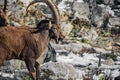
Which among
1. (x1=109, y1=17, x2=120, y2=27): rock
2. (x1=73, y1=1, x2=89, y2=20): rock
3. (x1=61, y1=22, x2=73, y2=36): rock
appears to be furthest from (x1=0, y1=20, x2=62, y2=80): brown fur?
(x1=109, y1=17, x2=120, y2=27): rock

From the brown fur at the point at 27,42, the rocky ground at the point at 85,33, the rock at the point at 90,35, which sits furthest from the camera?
the rock at the point at 90,35

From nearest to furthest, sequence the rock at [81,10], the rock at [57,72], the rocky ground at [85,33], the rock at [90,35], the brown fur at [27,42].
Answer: the brown fur at [27,42], the rock at [57,72], the rocky ground at [85,33], the rock at [90,35], the rock at [81,10]

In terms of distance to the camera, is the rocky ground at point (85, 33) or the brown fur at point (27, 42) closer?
the brown fur at point (27, 42)

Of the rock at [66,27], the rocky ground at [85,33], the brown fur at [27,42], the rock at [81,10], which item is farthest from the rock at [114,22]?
the brown fur at [27,42]

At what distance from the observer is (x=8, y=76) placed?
39.8 ft

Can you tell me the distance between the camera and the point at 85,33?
22172 millimetres

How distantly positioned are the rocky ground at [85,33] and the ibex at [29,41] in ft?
5.28

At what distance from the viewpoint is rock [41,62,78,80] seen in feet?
38.4

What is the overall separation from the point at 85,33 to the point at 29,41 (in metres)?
11.2

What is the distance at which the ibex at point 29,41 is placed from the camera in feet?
35.2

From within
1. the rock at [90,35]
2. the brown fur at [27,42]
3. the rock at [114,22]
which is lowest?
the rock at [90,35]

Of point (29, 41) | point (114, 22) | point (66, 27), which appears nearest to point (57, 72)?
point (29, 41)

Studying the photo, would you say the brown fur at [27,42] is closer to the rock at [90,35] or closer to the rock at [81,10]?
the rock at [90,35]

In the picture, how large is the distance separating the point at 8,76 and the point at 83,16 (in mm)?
12005
